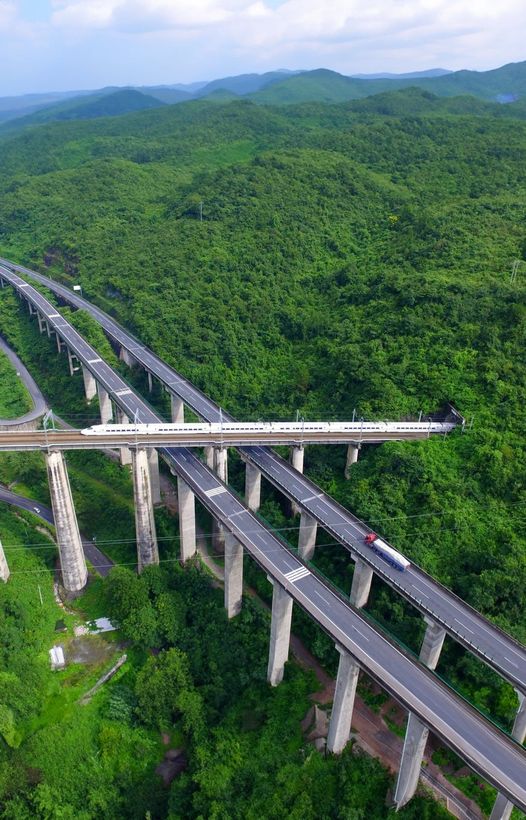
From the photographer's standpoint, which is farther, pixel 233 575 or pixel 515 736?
pixel 233 575

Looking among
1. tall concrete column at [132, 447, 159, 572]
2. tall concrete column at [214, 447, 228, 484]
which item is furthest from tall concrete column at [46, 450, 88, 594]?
tall concrete column at [214, 447, 228, 484]

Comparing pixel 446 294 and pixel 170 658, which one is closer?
pixel 170 658

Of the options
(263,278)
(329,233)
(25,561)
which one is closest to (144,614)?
(25,561)

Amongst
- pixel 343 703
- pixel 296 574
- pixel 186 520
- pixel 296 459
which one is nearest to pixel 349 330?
pixel 296 459

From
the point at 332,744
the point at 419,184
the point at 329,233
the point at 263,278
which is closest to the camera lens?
the point at 332,744

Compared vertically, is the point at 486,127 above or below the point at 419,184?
above

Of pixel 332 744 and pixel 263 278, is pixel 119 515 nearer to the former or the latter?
pixel 332 744

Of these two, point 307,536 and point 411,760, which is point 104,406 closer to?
point 307,536

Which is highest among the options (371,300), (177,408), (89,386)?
(371,300)

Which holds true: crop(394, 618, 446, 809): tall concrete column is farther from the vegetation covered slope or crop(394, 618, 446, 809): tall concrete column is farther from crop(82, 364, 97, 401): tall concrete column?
crop(82, 364, 97, 401): tall concrete column
